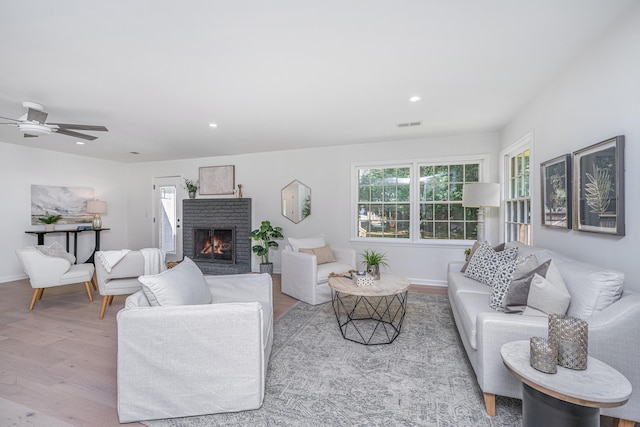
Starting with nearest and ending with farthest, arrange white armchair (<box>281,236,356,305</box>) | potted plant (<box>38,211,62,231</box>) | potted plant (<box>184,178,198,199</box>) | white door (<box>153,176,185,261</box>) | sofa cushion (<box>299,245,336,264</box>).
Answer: white armchair (<box>281,236,356,305</box>)
sofa cushion (<box>299,245,336,264</box>)
potted plant (<box>38,211,62,231</box>)
potted plant (<box>184,178,198,199</box>)
white door (<box>153,176,185,261</box>)

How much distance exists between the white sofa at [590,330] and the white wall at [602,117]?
272 millimetres

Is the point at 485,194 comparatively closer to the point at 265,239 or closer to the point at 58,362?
the point at 265,239

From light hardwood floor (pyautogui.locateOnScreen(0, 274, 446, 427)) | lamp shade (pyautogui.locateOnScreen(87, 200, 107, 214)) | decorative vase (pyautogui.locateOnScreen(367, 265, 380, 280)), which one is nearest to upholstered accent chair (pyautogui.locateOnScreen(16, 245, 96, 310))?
light hardwood floor (pyautogui.locateOnScreen(0, 274, 446, 427))

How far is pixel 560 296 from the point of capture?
172cm

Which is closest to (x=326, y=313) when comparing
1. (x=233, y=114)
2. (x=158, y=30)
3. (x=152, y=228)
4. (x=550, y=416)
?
(x=550, y=416)

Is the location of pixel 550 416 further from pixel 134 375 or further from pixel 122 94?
pixel 122 94

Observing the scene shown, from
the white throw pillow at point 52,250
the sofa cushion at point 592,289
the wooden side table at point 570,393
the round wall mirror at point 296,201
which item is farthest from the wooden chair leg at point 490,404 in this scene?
the white throw pillow at point 52,250

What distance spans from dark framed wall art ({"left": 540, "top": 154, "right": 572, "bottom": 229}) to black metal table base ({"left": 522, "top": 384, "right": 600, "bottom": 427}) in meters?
1.69

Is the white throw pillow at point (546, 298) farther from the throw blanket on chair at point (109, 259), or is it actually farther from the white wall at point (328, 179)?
the throw blanket on chair at point (109, 259)

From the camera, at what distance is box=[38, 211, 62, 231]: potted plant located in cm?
526

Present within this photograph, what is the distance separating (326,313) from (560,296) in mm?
2265

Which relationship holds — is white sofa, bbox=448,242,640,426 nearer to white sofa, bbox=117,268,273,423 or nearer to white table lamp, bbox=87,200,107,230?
white sofa, bbox=117,268,273,423

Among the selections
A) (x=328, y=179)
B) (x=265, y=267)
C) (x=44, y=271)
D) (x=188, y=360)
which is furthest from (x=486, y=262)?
(x=44, y=271)

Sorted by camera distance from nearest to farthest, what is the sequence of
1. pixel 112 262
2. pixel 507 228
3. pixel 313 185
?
pixel 112 262
pixel 507 228
pixel 313 185
